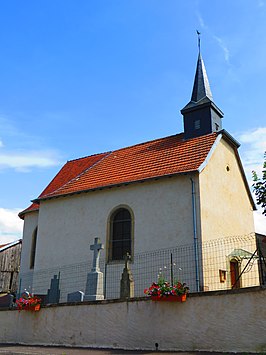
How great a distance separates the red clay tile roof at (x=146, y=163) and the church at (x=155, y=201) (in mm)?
Result: 55

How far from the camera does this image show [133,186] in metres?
16.0

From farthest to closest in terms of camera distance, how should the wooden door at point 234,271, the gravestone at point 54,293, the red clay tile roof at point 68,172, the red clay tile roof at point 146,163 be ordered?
the red clay tile roof at point 68,172 → the red clay tile roof at point 146,163 → the wooden door at point 234,271 → the gravestone at point 54,293

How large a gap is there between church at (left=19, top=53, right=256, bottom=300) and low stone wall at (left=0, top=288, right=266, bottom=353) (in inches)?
172

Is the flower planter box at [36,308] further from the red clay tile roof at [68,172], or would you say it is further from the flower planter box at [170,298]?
the red clay tile roof at [68,172]

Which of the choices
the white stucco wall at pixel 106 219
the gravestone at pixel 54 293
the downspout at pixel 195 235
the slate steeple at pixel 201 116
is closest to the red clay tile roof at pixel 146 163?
the white stucco wall at pixel 106 219

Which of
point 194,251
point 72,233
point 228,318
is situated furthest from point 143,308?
point 72,233

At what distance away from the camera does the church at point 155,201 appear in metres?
14.5

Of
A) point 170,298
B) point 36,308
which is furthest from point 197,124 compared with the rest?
point 170,298

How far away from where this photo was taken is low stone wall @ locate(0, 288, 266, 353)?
737 centimetres

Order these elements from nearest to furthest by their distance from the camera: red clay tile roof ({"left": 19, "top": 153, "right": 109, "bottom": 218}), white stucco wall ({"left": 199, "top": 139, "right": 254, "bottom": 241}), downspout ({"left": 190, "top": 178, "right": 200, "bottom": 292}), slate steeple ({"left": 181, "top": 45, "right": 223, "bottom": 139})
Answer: downspout ({"left": 190, "top": 178, "right": 200, "bottom": 292})
white stucco wall ({"left": 199, "top": 139, "right": 254, "bottom": 241})
slate steeple ({"left": 181, "top": 45, "right": 223, "bottom": 139})
red clay tile roof ({"left": 19, "top": 153, "right": 109, "bottom": 218})

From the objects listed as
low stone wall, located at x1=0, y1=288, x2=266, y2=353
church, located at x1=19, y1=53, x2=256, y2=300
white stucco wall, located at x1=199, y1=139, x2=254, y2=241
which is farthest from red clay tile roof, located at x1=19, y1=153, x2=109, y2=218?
low stone wall, located at x1=0, y1=288, x2=266, y2=353

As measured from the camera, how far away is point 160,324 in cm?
865

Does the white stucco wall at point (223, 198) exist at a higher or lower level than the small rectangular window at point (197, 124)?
lower

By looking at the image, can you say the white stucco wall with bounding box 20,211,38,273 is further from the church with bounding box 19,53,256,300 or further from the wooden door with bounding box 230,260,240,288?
the wooden door with bounding box 230,260,240,288
